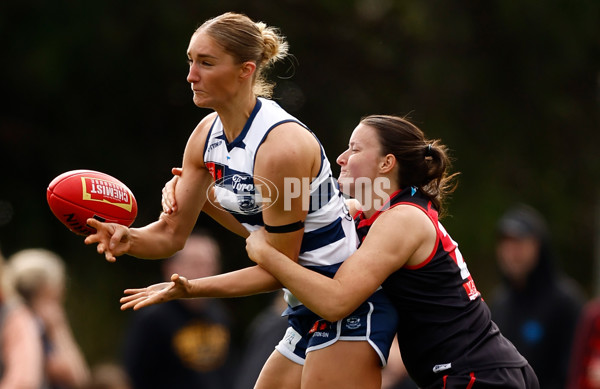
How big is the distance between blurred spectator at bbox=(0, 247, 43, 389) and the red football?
1.78 m

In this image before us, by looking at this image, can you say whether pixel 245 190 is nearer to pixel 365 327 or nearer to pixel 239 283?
pixel 239 283

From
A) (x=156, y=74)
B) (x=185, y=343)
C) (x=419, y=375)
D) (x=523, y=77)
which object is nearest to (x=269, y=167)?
(x=419, y=375)

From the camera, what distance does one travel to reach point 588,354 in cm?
681

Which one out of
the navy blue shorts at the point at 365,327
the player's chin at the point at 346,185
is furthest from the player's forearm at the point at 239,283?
the player's chin at the point at 346,185

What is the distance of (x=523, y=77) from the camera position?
11.7 metres

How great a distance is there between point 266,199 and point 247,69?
1.85 feet

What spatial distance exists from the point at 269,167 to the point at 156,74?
24.5 ft

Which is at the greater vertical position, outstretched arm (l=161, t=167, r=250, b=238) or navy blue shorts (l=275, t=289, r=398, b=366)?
outstretched arm (l=161, t=167, r=250, b=238)

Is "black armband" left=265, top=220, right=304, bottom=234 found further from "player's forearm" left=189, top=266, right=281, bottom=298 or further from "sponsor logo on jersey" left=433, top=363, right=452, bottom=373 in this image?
"sponsor logo on jersey" left=433, top=363, right=452, bottom=373

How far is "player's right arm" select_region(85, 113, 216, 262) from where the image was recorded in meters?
4.33

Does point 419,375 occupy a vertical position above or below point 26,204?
above

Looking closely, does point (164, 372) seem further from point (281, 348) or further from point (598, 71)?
point (598, 71)

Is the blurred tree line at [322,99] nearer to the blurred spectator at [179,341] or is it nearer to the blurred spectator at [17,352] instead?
the blurred spectator at [179,341]

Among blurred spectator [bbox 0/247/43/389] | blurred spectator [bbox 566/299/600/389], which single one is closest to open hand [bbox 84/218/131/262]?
blurred spectator [bbox 0/247/43/389]
